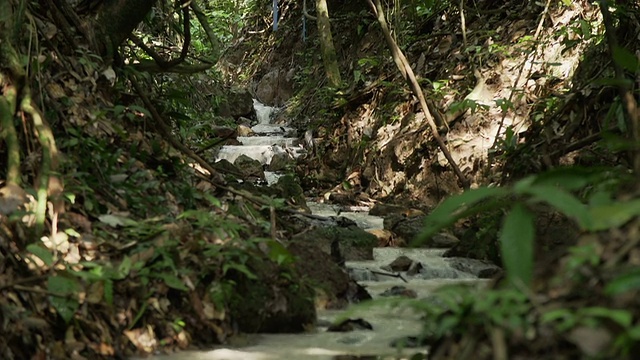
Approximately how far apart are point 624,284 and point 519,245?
0.87 feet

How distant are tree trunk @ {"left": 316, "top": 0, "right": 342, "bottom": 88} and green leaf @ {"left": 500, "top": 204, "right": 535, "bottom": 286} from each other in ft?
38.4

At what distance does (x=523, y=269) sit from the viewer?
148cm

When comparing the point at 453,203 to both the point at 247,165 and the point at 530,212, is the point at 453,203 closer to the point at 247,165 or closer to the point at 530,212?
the point at 530,212

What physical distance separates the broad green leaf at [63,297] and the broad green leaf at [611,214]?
2.18 metres

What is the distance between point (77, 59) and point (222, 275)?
2251mm

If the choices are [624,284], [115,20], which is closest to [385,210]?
[115,20]

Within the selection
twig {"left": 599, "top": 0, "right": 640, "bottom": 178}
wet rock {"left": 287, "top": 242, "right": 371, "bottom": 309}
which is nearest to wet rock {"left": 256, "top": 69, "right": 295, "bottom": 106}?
wet rock {"left": 287, "top": 242, "right": 371, "bottom": 309}

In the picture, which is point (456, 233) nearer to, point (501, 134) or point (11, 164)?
point (501, 134)

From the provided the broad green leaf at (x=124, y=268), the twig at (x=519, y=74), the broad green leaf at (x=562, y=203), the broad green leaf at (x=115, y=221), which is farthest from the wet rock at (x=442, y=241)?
the broad green leaf at (x=562, y=203)

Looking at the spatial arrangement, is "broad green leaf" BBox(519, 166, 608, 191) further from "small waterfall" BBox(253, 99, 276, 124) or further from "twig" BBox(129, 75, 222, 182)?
"small waterfall" BBox(253, 99, 276, 124)

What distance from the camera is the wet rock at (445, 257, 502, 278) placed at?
5.41m

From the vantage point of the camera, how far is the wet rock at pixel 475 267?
5.41m

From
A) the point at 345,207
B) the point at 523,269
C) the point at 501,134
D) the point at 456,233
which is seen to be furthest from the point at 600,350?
the point at 345,207

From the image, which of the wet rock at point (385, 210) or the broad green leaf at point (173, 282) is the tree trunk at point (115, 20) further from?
the wet rock at point (385, 210)
